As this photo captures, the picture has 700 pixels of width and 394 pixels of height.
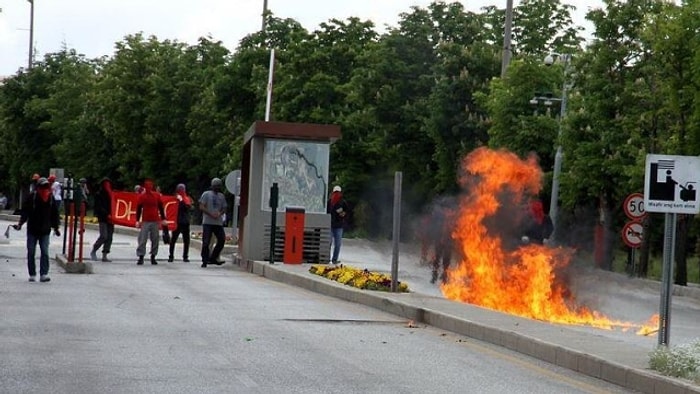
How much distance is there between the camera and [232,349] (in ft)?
46.1

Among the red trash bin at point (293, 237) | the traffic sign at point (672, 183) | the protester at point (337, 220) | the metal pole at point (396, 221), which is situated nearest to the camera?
the traffic sign at point (672, 183)

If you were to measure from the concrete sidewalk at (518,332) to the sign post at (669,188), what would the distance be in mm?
763

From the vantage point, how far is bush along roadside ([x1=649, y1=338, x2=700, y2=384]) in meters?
11.9

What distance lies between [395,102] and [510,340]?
45818mm

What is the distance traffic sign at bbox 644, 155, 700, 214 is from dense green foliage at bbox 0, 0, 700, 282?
18028 millimetres

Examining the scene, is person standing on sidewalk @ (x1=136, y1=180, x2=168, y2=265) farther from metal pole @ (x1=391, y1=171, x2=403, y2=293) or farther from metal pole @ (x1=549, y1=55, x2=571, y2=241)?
metal pole @ (x1=549, y1=55, x2=571, y2=241)

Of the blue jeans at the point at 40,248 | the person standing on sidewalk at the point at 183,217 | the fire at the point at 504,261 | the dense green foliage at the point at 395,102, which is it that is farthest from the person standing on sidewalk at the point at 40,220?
the dense green foliage at the point at 395,102

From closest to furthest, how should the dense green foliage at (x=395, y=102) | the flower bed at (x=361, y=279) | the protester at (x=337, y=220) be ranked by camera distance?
the flower bed at (x=361, y=279) → the protester at (x=337, y=220) → the dense green foliage at (x=395, y=102)

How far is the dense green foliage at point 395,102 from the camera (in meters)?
39.4

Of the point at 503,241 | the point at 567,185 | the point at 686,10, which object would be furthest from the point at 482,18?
the point at 503,241

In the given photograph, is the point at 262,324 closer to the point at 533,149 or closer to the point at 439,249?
the point at 439,249

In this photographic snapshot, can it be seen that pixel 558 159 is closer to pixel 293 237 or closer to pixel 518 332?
pixel 293 237

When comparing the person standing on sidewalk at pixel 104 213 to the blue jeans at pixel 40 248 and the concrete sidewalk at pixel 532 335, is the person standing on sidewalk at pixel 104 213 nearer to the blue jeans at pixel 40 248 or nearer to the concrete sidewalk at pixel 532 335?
the concrete sidewalk at pixel 532 335

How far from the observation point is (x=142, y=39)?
80.3 metres
